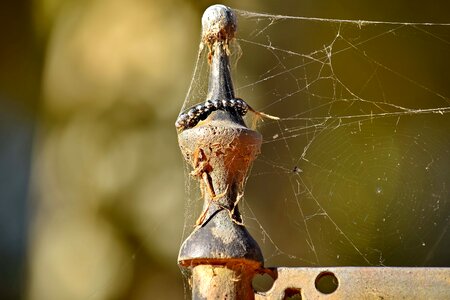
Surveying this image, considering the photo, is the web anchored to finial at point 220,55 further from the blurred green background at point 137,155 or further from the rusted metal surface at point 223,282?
the blurred green background at point 137,155

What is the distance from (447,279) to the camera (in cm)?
89

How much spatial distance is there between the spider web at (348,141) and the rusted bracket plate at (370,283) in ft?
5.22

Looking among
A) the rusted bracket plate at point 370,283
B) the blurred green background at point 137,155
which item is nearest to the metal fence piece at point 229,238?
the rusted bracket plate at point 370,283

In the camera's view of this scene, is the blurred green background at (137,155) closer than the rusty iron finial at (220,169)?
No

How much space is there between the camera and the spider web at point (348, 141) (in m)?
2.59

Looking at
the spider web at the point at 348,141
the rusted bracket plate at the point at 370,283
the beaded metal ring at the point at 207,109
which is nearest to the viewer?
the rusted bracket plate at the point at 370,283

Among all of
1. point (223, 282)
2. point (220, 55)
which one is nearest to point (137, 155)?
point (220, 55)

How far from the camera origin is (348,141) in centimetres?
259

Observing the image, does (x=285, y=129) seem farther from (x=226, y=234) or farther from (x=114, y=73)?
(x=226, y=234)

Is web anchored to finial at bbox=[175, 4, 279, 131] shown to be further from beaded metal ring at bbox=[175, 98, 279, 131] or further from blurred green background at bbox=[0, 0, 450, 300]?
blurred green background at bbox=[0, 0, 450, 300]

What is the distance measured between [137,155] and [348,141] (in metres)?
0.79

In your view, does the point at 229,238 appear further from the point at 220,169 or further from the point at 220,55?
the point at 220,55

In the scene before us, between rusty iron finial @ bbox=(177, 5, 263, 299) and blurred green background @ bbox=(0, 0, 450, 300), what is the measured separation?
58.9 inches

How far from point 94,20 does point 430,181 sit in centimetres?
141
